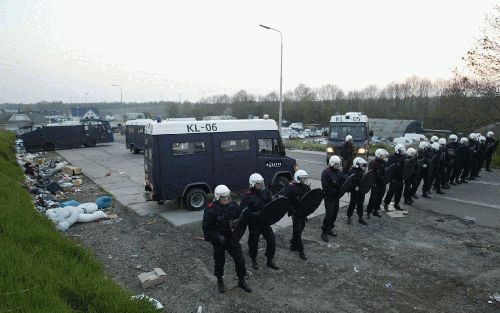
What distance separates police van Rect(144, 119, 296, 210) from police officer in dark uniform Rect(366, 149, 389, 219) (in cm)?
302

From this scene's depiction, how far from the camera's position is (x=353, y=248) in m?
7.77

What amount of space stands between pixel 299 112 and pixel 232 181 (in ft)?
184

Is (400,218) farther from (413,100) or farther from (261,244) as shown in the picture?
(413,100)

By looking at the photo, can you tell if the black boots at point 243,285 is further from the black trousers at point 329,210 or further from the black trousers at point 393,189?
the black trousers at point 393,189

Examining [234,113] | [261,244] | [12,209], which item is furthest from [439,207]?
[234,113]

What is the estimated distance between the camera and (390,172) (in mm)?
9758

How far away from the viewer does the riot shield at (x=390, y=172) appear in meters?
9.66

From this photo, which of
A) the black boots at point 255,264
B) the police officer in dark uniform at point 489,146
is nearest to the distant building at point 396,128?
the police officer in dark uniform at point 489,146

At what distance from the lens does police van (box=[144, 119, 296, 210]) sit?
399 inches

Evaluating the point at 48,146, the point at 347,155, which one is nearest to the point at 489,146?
the point at 347,155

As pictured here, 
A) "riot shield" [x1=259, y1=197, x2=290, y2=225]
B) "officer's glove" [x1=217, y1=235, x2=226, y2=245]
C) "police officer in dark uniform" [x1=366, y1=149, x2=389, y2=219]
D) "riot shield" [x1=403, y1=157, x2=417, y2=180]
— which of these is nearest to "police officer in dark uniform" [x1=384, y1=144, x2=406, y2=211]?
"riot shield" [x1=403, y1=157, x2=417, y2=180]

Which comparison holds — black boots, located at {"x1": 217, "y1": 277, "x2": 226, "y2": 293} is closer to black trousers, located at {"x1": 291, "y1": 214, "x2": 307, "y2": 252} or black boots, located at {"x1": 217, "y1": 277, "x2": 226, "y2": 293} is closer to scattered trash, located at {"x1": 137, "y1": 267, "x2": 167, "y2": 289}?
scattered trash, located at {"x1": 137, "y1": 267, "x2": 167, "y2": 289}

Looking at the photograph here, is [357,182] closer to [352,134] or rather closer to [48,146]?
[352,134]

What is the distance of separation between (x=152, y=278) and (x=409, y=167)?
26.1ft
